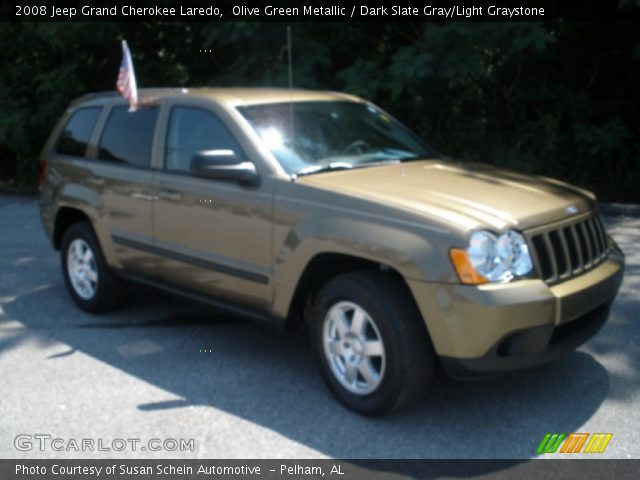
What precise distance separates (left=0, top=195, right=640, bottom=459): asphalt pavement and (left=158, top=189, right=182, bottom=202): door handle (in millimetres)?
1017

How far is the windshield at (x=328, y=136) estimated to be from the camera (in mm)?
4711

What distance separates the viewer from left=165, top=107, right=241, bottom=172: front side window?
16.2 feet

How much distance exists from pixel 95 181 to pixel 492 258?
330 cm

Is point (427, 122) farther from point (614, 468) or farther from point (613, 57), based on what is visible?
point (614, 468)

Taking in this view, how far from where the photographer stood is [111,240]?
575cm

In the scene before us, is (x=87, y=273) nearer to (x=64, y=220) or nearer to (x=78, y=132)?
(x=64, y=220)

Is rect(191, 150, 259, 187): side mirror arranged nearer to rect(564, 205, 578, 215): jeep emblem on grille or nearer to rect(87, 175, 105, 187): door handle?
rect(87, 175, 105, 187): door handle

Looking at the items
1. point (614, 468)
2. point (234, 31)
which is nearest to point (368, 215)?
point (614, 468)

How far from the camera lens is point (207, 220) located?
487 cm

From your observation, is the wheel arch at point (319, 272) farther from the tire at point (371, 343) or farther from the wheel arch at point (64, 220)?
the wheel arch at point (64, 220)

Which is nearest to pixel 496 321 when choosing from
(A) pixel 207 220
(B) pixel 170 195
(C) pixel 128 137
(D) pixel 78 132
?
(A) pixel 207 220

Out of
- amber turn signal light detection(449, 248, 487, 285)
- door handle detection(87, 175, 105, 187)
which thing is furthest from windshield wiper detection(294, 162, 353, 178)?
door handle detection(87, 175, 105, 187)

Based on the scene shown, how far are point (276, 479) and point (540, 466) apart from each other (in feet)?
3.99

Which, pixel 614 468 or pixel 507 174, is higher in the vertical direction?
pixel 507 174
